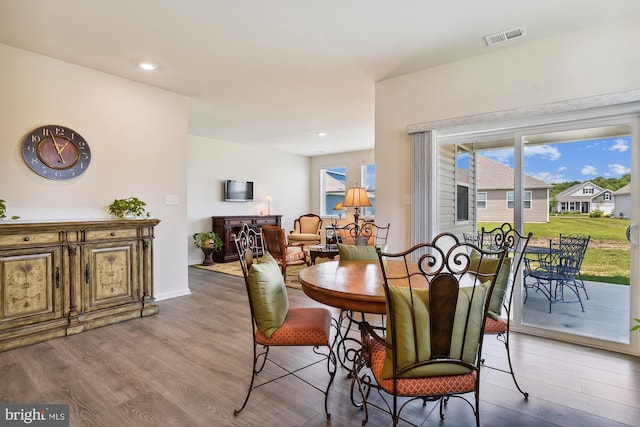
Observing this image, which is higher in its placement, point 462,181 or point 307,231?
point 462,181

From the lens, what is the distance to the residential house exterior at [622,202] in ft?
8.98

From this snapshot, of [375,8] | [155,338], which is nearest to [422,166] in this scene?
[375,8]

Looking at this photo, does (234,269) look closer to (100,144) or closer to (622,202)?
(100,144)

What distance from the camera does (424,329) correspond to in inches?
52.4

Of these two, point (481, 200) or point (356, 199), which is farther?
point (356, 199)

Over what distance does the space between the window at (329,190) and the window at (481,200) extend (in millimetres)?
5917

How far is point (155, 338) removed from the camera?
2.98 meters

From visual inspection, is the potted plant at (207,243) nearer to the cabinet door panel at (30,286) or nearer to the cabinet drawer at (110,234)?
the cabinet drawer at (110,234)

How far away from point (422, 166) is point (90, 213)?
3.64 meters

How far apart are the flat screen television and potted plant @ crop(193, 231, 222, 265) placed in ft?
3.63

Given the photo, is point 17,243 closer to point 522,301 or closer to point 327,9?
point 327,9

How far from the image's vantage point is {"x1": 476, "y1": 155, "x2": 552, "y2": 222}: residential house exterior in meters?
3.15

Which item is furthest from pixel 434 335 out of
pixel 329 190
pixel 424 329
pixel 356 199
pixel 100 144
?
pixel 329 190

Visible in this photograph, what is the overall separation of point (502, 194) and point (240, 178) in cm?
591
